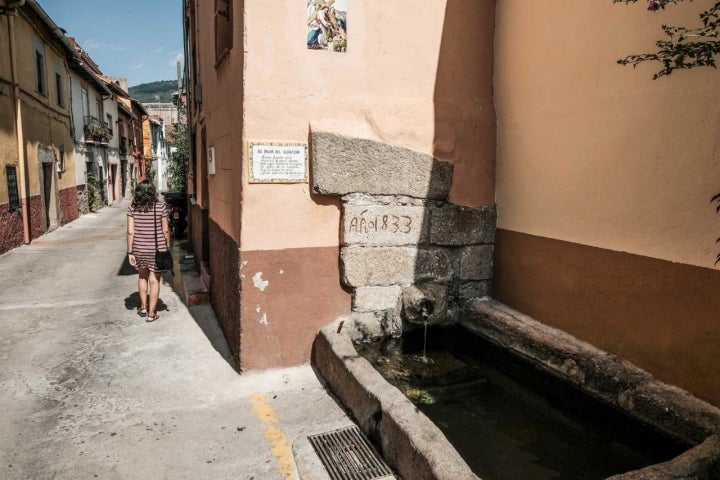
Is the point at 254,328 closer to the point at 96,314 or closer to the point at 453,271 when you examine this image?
the point at 453,271

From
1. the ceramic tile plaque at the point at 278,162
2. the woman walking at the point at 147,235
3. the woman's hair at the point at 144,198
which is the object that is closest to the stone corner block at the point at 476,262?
the ceramic tile plaque at the point at 278,162

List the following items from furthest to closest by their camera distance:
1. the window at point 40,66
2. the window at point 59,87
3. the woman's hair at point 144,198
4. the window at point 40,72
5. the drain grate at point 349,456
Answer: the window at point 59,87 < the window at point 40,72 < the window at point 40,66 < the woman's hair at point 144,198 < the drain grate at point 349,456

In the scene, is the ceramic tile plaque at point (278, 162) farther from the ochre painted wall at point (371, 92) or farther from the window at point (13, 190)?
the window at point (13, 190)

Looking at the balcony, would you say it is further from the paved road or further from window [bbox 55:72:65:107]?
the paved road

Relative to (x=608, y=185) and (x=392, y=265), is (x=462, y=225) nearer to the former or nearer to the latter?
(x=392, y=265)

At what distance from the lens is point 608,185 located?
3.61 metres

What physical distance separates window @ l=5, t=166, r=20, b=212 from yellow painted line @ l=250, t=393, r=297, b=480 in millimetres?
9037

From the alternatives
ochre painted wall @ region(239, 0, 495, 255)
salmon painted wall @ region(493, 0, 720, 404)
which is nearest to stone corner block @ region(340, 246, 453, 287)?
ochre painted wall @ region(239, 0, 495, 255)

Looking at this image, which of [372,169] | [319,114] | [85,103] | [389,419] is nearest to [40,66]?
[85,103]

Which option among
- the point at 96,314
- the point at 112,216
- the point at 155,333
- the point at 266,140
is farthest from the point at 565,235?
the point at 112,216

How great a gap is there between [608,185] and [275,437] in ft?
10.1

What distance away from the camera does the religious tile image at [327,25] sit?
3.87 meters

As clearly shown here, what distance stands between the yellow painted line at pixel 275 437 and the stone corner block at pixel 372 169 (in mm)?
1760

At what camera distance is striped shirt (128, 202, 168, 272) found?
526cm
